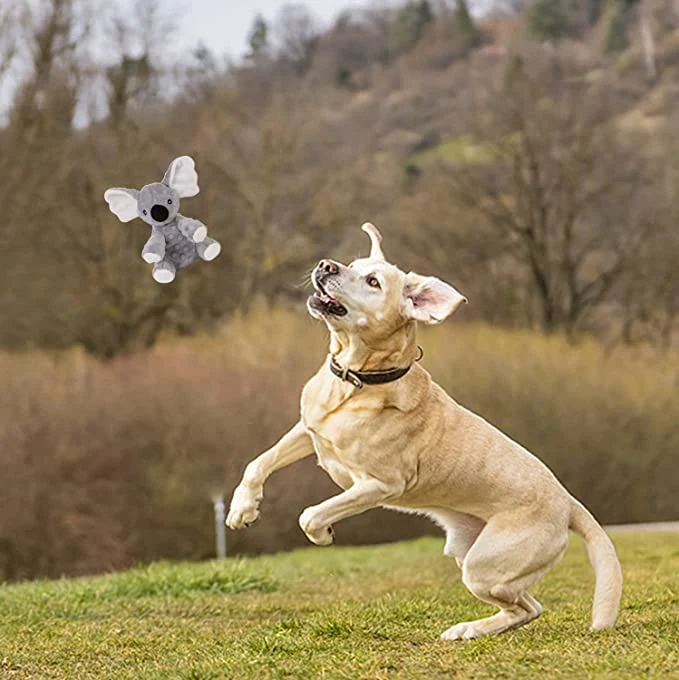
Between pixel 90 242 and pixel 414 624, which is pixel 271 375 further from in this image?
pixel 414 624

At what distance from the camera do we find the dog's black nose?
7000 mm

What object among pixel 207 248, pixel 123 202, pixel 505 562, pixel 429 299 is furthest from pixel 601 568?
pixel 123 202

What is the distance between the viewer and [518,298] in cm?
4566

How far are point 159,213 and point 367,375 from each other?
146 cm

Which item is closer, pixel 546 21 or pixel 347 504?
Answer: pixel 347 504

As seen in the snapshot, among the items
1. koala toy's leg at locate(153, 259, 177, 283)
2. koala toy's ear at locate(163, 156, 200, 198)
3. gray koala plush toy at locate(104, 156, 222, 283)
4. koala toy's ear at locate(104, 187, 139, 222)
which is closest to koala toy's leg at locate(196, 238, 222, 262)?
gray koala plush toy at locate(104, 156, 222, 283)

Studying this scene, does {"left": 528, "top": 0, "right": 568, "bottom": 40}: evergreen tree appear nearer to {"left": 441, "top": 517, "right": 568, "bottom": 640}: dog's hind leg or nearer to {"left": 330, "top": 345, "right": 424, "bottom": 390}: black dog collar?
{"left": 330, "top": 345, "right": 424, "bottom": 390}: black dog collar

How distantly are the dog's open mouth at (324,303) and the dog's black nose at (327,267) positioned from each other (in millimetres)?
66

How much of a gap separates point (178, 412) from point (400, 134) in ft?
160

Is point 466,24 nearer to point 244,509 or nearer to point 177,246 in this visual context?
point 177,246

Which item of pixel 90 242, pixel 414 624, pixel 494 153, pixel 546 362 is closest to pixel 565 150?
pixel 494 153

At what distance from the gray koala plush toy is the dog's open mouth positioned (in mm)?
646

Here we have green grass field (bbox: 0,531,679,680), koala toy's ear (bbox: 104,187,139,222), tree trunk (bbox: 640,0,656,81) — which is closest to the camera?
green grass field (bbox: 0,531,679,680)

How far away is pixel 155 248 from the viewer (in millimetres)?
7355
